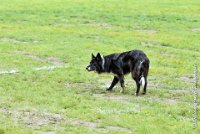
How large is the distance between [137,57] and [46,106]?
14.1 feet

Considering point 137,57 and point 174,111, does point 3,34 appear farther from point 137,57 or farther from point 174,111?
point 174,111

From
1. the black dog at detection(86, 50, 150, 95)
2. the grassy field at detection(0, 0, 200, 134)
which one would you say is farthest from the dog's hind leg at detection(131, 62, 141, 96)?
the grassy field at detection(0, 0, 200, 134)

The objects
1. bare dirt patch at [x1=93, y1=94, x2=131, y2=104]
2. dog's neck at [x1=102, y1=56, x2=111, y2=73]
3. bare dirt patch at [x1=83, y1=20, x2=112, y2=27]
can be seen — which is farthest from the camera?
bare dirt patch at [x1=83, y1=20, x2=112, y2=27]

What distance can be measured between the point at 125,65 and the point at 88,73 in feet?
14.5

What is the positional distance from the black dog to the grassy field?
25.3 inches

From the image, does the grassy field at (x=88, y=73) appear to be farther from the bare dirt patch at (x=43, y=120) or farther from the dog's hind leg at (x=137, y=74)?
the dog's hind leg at (x=137, y=74)

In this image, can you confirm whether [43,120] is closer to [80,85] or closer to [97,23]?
[80,85]

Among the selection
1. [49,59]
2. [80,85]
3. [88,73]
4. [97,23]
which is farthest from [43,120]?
[97,23]

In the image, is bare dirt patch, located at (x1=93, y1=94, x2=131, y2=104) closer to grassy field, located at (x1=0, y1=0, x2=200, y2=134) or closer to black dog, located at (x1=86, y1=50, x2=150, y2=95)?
grassy field, located at (x1=0, y1=0, x2=200, y2=134)

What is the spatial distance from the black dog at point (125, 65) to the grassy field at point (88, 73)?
25.3 inches

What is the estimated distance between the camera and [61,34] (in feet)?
135

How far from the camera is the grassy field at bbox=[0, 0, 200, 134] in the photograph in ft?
52.6

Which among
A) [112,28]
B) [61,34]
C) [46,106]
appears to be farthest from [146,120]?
[112,28]

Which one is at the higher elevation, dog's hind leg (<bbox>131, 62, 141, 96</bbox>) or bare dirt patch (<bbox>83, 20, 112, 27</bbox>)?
dog's hind leg (<bbox>131, 62, 141, 96</bbox>)
